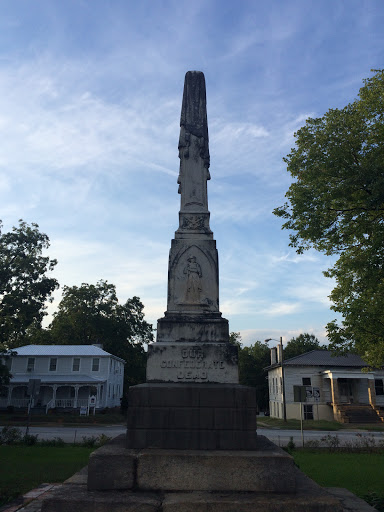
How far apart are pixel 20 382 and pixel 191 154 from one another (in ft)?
125

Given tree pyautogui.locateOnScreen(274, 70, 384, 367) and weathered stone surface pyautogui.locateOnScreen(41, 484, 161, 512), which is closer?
weathered stone surface pyautogui.locateOnScreen(41, 484, 161, 512)

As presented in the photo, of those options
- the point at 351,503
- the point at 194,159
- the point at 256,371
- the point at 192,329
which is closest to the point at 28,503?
the point at 192,329

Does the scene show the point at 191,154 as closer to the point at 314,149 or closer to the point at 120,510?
the point at 120,510

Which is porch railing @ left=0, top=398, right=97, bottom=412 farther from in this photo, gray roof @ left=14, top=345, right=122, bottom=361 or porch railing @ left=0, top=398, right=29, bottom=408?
gray roof @ left=14, top=345, right=122, bottom=361

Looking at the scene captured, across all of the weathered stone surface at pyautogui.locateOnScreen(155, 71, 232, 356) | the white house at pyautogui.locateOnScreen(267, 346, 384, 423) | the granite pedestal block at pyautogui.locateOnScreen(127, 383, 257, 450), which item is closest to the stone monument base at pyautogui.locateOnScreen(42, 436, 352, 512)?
the granite pedestal block at pyautogui.locateOnScreen(127, 383, 257, 450)

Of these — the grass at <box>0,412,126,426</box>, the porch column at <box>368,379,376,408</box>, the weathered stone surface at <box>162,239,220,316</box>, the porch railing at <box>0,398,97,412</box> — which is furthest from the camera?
the porch railing at <box>0,398,97,412</box>

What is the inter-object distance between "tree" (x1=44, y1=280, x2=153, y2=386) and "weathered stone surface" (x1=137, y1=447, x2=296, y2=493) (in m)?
48.4

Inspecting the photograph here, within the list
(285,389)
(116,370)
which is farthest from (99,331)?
(285,389)

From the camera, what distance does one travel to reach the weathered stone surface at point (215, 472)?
468 centimetres

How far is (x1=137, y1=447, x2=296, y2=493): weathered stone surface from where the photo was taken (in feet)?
15.4

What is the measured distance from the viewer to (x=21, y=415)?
119 feet

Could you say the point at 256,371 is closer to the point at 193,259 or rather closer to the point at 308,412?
the point at 308,412

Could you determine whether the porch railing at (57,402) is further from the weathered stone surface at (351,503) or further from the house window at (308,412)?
the weathered stone surface at (351,503)

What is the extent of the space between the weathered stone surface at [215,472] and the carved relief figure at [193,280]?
2683mm
